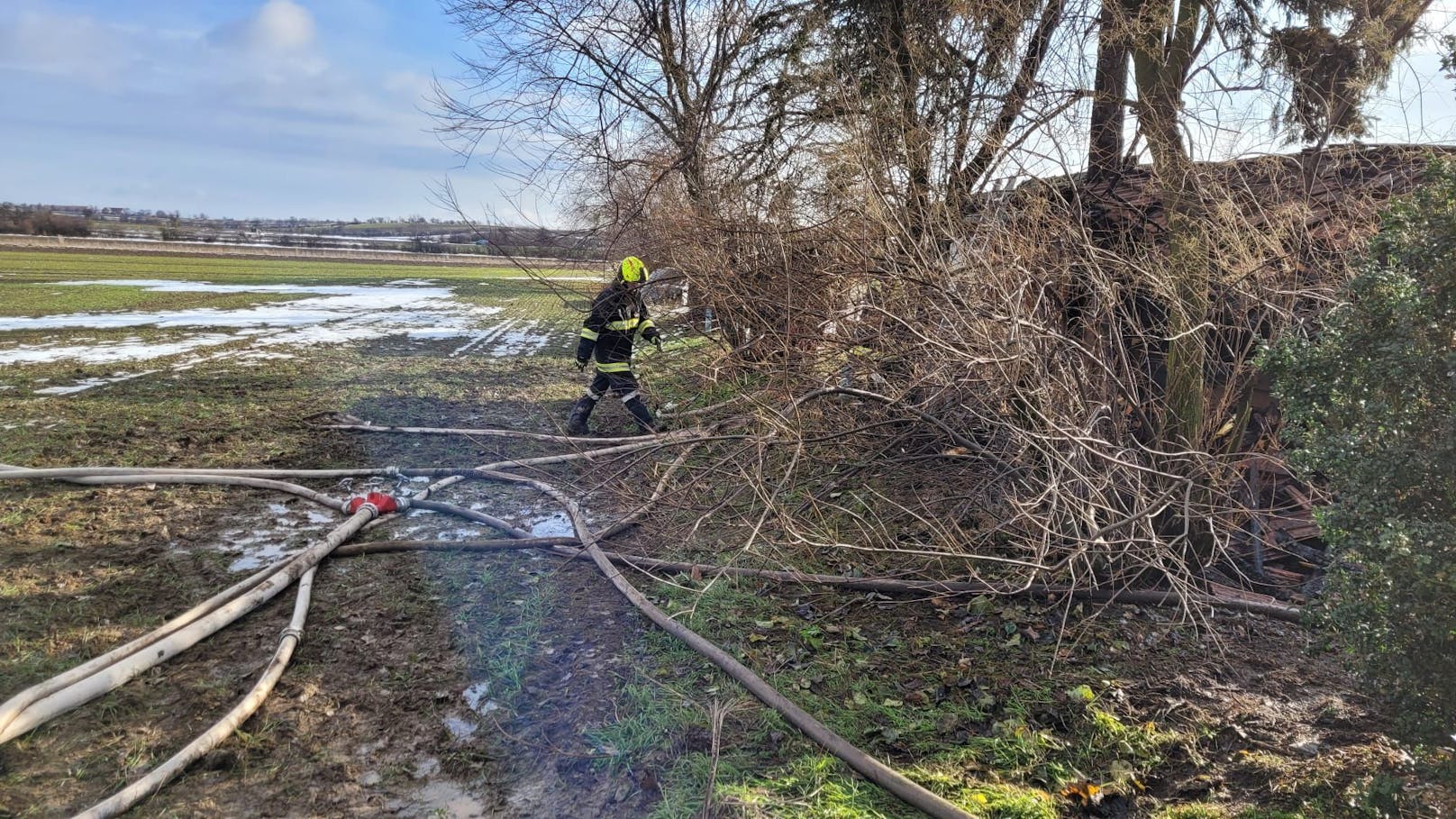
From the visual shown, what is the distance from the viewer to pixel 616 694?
11.1 ft

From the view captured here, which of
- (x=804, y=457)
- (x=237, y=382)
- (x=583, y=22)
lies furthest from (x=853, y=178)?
(x=237, y=382)

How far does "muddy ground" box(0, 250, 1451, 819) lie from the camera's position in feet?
8.90

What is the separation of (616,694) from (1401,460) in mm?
3004

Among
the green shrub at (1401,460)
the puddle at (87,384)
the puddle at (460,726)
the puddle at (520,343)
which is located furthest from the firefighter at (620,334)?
the puddle at (520,343)

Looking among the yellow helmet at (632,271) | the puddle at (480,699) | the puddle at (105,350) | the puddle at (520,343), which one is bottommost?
the puddle at (480,699)

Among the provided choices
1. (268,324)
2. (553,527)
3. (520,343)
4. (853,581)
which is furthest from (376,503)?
Result: (268,324)

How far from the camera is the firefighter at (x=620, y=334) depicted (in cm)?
711

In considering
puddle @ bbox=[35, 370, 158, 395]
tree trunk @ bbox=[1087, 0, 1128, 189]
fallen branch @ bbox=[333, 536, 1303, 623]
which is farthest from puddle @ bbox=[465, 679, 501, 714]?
puddle @ bbox=[35, 370, 158, 395]

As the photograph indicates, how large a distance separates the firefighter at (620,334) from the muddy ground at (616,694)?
2.29 metres

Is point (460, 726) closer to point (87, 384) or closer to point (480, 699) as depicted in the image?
point (480, 699)

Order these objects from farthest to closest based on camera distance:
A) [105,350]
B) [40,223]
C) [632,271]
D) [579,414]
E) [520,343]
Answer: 1. [40,223]
2. [520,343]
3. [105,350]
4. [579,414]
5. [632,271]

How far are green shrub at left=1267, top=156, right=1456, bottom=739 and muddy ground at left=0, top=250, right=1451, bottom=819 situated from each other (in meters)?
0.26

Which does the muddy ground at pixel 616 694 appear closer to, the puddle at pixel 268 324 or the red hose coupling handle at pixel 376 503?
the red hose coupling handle at pixel 376 503

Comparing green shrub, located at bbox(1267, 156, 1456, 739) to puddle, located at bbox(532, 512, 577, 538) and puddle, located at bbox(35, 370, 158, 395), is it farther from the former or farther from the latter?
puddle, located at bbox(35, 370, 158, 395)
